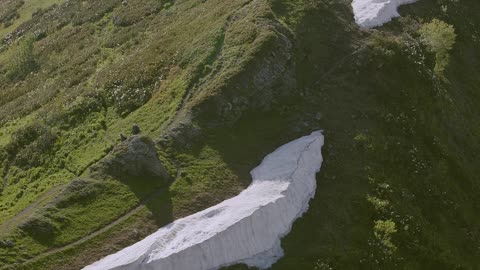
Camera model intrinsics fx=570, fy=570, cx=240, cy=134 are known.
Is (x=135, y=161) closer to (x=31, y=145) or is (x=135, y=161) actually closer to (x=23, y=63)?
(x=31, y=145)

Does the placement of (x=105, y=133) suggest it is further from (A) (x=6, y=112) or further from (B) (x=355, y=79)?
(B) (x=355, y=79)

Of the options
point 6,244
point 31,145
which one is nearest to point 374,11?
point 31,145

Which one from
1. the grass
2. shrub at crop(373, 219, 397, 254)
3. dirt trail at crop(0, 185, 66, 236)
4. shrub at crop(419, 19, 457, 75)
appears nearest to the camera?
dirt trail at crop(0, 185, 66, 236)

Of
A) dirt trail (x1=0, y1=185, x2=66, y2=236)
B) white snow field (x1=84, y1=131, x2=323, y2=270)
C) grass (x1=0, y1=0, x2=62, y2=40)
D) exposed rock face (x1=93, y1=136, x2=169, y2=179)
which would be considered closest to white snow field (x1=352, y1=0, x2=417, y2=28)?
white snow field (x1=84, y1=131, x2=323, y2=270)

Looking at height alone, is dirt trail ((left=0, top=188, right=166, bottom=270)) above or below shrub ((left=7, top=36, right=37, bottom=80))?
below

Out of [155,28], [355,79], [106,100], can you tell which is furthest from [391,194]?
[155,28]

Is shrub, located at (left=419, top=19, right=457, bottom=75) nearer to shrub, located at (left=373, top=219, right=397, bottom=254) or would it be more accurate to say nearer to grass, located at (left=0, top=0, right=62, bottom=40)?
shrub, located at (left=373, top=219, right=397, bottom=254)
